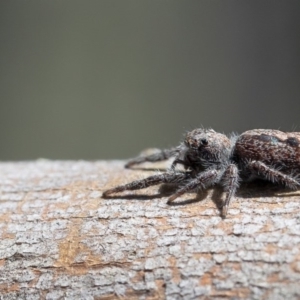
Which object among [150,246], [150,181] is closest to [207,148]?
[150,181]

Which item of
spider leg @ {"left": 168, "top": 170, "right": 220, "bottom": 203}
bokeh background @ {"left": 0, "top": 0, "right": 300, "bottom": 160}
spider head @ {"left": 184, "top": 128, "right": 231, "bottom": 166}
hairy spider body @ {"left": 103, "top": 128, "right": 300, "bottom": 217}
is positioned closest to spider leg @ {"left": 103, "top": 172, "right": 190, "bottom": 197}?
hairy spider body @ {"left": 103, "top": 128, "right": 300, "bottom": 217}

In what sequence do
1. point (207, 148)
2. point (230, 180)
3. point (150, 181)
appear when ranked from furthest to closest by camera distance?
1. point (207, 148)
2. point (150, 181)
3. point (230, 180)

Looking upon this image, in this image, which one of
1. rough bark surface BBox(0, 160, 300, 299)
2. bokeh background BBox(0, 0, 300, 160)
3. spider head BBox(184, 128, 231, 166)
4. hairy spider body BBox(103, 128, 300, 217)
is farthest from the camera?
bokeh background BBox(0, 0, 300, 160)

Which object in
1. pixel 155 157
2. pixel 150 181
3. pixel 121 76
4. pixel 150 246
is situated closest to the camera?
pixel 150 246

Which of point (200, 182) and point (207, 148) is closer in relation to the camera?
point (200, 182)

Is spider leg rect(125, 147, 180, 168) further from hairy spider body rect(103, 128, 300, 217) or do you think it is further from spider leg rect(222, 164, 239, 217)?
spider leg rect(222, 164, 239, 217)

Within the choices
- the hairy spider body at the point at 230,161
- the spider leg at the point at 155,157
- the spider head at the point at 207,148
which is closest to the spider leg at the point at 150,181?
the hairy spider body at the point at 230,161

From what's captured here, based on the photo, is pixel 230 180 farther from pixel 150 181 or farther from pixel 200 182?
pixel 150 181
